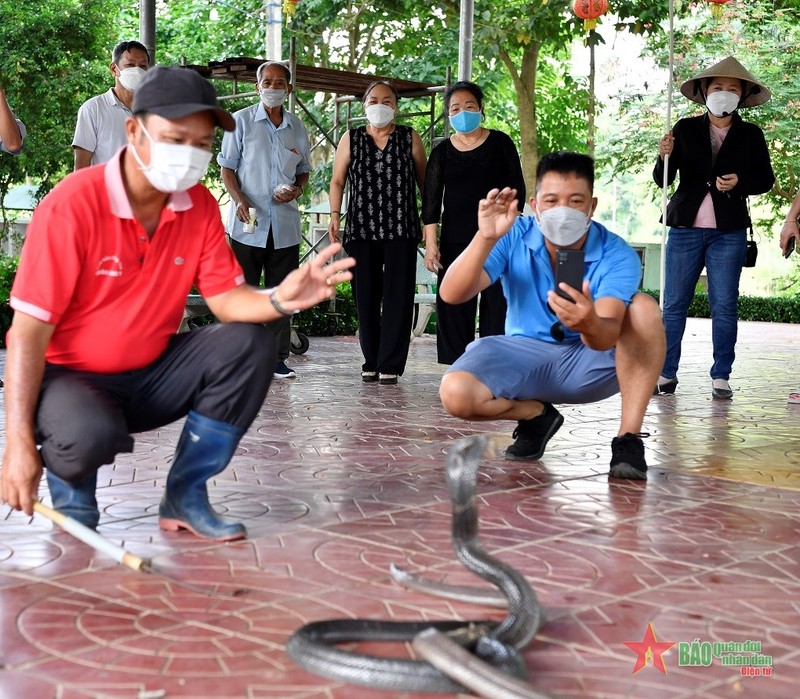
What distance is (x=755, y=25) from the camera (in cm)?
1948

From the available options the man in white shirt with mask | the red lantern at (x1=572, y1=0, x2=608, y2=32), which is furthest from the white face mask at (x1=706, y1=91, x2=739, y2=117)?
the man in white shirt with mask

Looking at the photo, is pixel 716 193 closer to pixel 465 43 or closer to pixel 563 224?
pixel 563 224

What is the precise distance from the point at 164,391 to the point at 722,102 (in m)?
4.59

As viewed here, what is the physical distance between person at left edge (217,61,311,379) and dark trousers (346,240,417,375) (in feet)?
1.54

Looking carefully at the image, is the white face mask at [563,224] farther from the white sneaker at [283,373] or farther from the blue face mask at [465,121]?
the white sneaker at [283,373]

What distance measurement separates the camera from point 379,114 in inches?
284

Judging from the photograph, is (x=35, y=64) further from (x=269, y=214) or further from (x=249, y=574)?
(x=249, y=574)

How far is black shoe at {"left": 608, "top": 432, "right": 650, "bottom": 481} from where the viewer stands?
169 inches

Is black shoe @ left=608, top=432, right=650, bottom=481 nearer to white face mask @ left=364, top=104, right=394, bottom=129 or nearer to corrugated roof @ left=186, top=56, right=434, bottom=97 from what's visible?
white face mask @ left=364, top=104, right=394, bottom=129

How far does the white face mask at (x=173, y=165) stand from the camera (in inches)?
122

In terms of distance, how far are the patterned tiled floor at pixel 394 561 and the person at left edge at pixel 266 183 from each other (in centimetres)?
236

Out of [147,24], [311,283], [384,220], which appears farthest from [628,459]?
[147,24]

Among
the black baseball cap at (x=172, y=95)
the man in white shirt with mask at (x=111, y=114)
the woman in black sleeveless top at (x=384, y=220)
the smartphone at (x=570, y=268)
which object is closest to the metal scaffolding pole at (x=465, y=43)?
the woman in black sleeveless top at (x=384, y=220)

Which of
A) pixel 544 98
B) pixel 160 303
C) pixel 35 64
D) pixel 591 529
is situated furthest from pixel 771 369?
pixel 544 98
